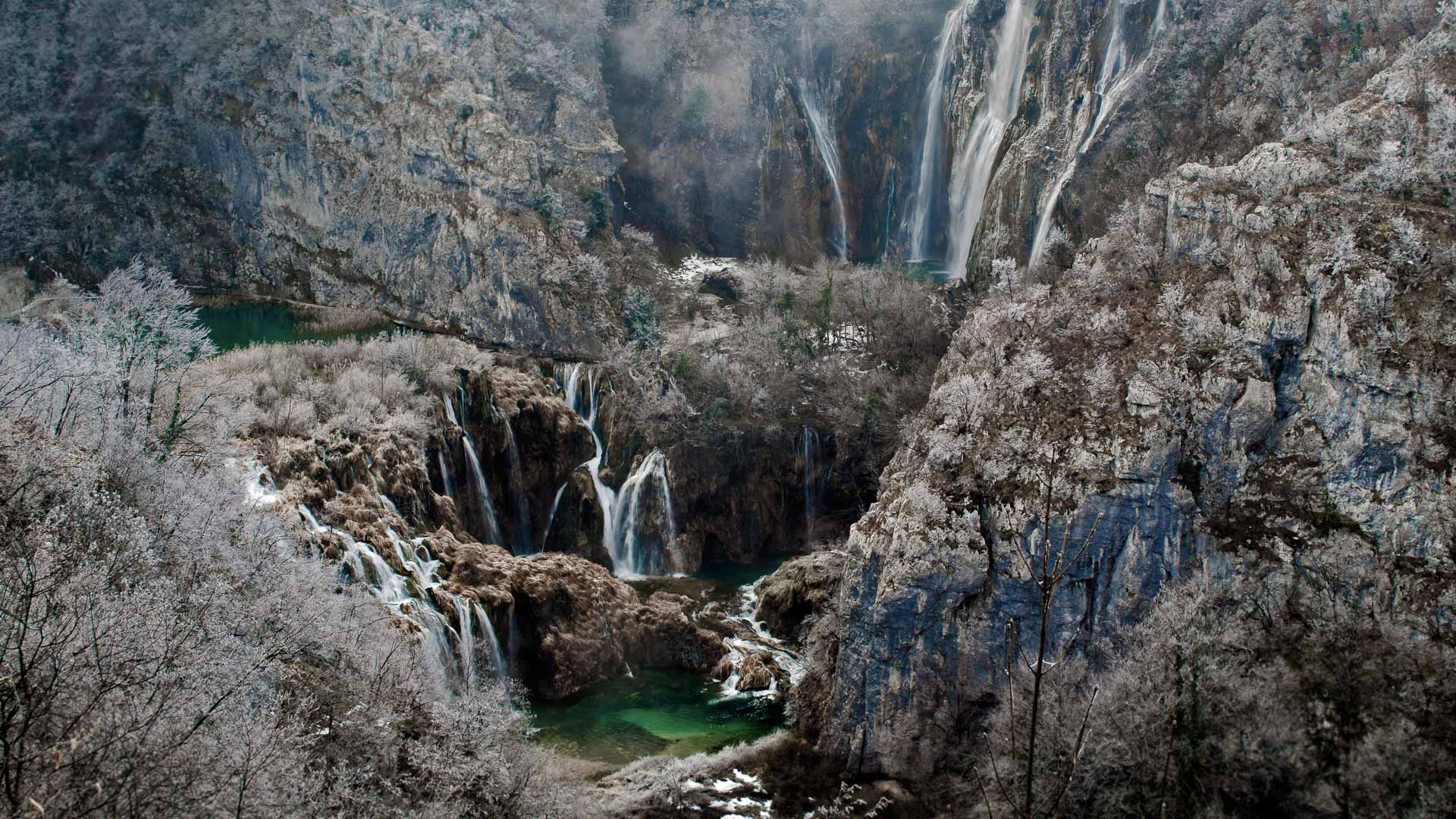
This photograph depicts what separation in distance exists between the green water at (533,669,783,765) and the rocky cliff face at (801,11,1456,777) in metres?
2.09

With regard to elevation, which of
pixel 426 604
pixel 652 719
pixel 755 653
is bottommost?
pixel 652 719

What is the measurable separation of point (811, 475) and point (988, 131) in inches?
784

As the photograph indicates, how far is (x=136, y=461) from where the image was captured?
19562 millimetres

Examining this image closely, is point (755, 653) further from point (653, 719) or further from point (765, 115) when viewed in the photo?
point (765, 115)

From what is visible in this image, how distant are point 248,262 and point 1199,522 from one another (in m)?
51.5

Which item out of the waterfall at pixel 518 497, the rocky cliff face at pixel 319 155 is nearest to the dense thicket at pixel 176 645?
the waterfall at pixel 518 497

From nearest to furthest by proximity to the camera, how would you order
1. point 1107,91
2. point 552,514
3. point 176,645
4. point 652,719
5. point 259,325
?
point 176,645 → point 652,719 → point 552,514 → point 1107,91 → point 259,325

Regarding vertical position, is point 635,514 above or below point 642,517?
above

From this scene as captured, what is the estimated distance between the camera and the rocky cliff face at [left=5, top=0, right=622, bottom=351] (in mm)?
50750

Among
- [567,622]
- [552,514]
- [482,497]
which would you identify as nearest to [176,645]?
[567,622]

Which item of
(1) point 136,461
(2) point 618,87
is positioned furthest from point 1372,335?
(2) point 618,87

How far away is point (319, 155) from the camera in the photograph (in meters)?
53.4

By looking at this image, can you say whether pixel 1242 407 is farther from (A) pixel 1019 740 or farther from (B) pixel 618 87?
(B) pixel 618 87

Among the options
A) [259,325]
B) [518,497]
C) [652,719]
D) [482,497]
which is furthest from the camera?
[259,325]
